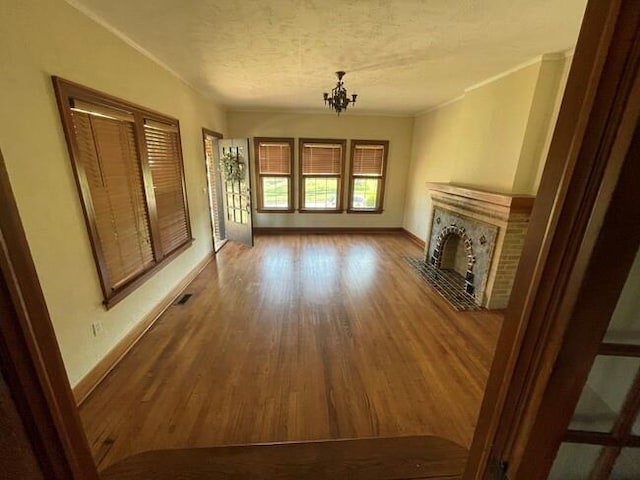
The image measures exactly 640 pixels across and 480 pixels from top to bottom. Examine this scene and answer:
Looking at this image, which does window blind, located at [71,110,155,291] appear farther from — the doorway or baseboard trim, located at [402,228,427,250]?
baseboard trim, located at [402,228,427,250]

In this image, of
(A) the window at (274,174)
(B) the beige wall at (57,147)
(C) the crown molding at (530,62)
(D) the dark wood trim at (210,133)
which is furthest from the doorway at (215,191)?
(C) the crown molding at (530,62)

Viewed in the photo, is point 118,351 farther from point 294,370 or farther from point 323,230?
point 323,230

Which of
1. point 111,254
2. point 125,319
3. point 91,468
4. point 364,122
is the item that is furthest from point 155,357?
point 364,122

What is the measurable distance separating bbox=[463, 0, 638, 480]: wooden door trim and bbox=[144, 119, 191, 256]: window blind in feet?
10.2

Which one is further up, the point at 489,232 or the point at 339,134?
the point at 339,134

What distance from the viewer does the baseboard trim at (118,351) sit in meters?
1.86

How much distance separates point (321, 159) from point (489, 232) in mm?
3788

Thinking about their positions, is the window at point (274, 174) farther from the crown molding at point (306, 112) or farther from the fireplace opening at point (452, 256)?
the fireplace opening at point (452, 256)

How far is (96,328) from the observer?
79.2 inches

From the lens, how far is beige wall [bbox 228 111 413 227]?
5.64 meters

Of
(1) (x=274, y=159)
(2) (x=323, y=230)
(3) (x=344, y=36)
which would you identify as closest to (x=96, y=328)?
(3) (x=344, y=36)

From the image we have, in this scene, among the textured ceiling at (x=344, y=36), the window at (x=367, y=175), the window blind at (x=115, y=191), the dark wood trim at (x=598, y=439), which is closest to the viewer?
the dark wood trim at (x=598, y=439)

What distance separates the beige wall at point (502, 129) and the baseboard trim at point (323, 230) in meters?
1.81

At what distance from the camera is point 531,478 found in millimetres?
695
